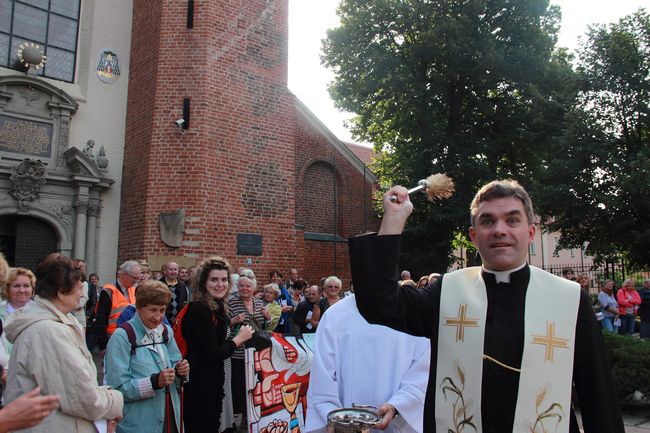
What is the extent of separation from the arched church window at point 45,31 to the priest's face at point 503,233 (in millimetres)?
13068

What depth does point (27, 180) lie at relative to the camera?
11547mm

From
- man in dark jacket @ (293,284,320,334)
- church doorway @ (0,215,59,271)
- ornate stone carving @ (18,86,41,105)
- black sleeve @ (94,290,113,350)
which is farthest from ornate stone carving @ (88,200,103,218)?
man in dark jacket @ (293,284,320,334)

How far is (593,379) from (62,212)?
1264 centimetres

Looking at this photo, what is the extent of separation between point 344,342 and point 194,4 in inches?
438

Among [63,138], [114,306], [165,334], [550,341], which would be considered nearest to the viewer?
[550,341]

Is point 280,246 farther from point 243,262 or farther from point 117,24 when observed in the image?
point 117,24

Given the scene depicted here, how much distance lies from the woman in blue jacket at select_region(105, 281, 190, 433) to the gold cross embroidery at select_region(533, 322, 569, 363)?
2593mm

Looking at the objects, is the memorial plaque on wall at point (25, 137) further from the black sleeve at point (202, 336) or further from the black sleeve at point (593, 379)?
the black sleeve at point (593, 379)

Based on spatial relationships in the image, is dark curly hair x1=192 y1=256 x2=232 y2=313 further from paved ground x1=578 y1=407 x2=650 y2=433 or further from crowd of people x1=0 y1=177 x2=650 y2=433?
paved ground x1=578 y1=407 x2=650 y2=433

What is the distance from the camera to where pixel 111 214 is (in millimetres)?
12867

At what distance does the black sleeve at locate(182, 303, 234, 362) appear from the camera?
4.21 meters

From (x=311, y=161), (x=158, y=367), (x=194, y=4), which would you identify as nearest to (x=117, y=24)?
(x=194, y=4)

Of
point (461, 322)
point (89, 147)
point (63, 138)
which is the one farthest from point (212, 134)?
point (461, 322)

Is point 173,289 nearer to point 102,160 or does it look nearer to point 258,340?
point 258,340
